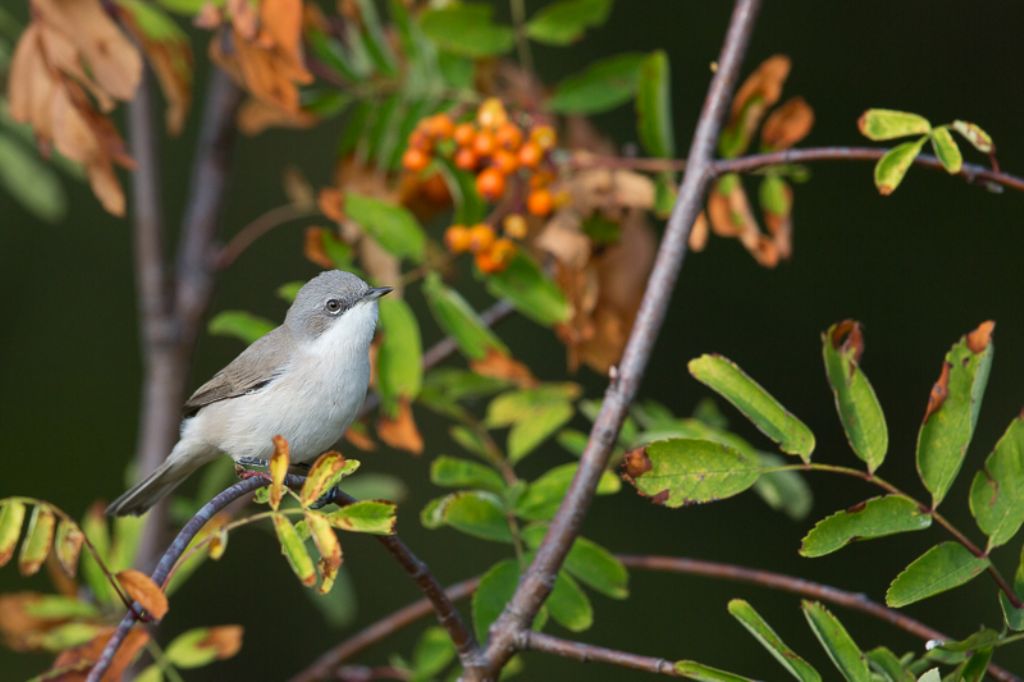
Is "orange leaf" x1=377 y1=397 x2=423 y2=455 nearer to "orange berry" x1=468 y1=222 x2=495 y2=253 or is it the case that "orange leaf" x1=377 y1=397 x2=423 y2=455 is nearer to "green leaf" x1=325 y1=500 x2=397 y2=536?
"orange berry" x1=468 y1=222 x2=495 y2=253

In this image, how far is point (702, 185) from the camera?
2336 mm

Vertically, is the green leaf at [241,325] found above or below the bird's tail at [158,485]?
above

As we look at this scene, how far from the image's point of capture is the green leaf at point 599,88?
3.29 m

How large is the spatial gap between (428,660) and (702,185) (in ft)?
4.46

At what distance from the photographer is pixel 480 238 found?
9.73 ft

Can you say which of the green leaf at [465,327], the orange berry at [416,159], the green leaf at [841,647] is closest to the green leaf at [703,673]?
the green leaf at [841,647]

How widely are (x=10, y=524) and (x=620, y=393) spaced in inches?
41.2

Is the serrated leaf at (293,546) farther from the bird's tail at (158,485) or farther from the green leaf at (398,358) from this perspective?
the bird's tail at (158,485)

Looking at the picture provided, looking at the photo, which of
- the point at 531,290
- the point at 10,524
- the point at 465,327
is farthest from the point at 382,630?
the point at 10,524

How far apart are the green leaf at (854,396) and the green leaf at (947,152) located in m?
0.33

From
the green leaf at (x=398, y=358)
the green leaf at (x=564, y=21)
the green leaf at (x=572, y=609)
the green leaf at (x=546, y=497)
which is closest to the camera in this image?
the green leaf at (x=572, y=609)

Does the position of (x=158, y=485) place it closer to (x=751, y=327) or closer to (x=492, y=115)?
(x=492, y=115)

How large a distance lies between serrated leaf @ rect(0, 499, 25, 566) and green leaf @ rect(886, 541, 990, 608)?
1278mm

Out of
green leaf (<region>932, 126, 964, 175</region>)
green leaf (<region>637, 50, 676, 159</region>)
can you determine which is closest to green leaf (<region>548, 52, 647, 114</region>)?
green leaf (<region>637, 50, 676, 159</region>)
